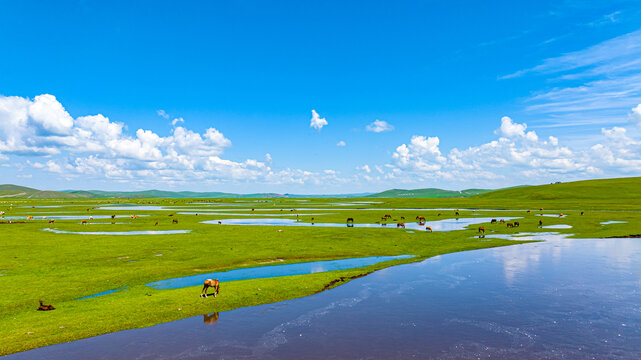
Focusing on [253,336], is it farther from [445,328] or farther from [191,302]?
[445,328]

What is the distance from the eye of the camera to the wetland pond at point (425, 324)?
16.5 metres

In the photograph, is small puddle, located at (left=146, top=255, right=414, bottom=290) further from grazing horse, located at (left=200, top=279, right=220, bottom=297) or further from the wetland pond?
the wetland pond

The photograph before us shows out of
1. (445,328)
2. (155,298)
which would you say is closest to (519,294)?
(445,328)

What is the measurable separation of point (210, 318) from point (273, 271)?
1300cm

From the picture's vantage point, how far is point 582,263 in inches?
1351

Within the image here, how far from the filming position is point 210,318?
21391 mm

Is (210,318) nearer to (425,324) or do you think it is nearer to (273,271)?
(273,271)

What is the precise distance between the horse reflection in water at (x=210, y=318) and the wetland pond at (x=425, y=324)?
6 cm

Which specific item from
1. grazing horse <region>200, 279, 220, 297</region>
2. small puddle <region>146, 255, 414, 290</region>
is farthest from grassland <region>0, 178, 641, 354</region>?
small puddle <region>146, 255, 414, 290</region>

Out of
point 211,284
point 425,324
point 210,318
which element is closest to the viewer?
point 425,324

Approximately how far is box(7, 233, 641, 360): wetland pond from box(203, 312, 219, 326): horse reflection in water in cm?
6

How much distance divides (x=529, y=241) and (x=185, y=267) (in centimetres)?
4746

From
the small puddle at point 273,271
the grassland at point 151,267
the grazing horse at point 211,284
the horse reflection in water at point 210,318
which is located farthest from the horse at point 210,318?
the small puddle at point 273,271

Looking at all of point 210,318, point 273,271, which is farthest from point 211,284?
point 273,271
